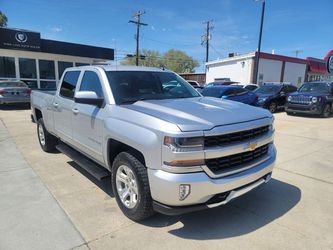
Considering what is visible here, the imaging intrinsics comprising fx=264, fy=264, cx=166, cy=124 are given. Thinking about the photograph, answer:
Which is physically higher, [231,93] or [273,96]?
[231,93]

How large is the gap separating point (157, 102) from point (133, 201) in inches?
51.7

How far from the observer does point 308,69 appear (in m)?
37.8

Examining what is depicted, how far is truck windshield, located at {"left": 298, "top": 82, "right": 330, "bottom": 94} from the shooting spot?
13362mm

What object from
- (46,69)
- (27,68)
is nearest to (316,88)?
(46,69)

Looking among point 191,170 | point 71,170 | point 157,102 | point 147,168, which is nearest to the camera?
point 191,170

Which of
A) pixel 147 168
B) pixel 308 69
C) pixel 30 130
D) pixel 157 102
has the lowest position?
pixel 30 130

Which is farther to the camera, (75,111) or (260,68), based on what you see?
(260,68)

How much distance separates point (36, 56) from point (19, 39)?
191 centimetres

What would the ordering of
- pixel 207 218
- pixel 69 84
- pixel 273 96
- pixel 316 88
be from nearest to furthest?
pixel 207 218 < pixel 69 84 < pixel 316 88 < pixel 273 96

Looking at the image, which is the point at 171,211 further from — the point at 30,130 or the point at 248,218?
the point at 30,130

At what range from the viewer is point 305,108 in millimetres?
12773

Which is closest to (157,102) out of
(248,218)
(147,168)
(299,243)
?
(147,168)

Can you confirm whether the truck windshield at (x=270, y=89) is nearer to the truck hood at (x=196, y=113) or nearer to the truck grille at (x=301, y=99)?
the truck grille at (x=301, y=99)

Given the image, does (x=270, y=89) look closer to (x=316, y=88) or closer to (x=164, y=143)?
(x=316, y=88)
